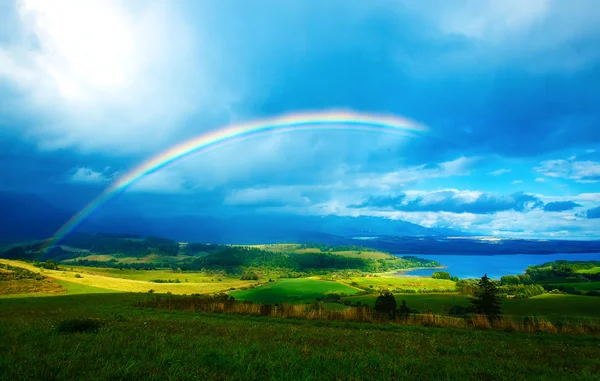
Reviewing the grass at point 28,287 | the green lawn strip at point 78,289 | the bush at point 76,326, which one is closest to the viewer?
the bush at point 76,326

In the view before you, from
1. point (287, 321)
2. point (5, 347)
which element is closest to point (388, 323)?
point (287, 321)

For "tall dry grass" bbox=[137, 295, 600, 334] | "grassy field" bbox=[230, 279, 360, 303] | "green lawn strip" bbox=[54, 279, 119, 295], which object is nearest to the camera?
"tall dry grass" bbox=[137, 295, 600, 334]

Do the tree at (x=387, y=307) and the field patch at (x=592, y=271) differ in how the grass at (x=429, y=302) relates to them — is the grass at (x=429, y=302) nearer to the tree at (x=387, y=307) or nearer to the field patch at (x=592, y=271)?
the tree at (x=387, y=307)

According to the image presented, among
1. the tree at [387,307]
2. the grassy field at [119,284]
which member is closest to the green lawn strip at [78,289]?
the grassy field at [119,284]

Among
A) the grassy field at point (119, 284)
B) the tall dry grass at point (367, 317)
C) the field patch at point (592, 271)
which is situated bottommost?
the grassy field at point (119, 284)

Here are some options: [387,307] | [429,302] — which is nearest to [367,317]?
[387,307]

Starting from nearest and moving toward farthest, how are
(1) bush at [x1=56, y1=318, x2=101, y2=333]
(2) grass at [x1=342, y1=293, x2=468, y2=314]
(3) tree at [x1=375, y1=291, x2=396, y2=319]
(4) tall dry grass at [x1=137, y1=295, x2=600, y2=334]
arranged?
(1) bush at [x1=56, y1=318, x2=101, y2=333], (4) tall dry grass at [x1=137, y1=295, x2=600, y2=334], (3) tree at [x1=375, y1=291, x2=396, y2=319], (2) grass at [x1=342, y1=293, x2=468, y2=314]

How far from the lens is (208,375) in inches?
201

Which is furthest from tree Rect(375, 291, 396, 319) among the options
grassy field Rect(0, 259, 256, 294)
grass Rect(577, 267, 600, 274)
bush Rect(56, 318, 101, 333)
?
grass Rect(577, 267, 600, 274)

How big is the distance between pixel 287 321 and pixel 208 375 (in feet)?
57.4

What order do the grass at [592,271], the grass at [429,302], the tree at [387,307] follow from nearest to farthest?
the tree at [387,307] < the grass at [429,302] < the grass at [592,271]

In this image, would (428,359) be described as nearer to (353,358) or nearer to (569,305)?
(353,358)

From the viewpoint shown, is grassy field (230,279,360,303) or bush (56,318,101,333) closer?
bush (56,318,101,333)

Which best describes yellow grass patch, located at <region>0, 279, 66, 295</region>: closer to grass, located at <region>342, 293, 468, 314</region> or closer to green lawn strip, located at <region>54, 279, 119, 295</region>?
green lawn strip, located at <region>54, 279, 119, 295</region>
